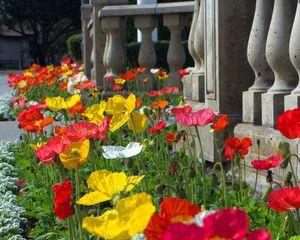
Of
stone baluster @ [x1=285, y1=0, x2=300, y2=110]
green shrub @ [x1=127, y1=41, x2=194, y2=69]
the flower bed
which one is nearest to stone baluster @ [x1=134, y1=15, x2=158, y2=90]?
the flower bed

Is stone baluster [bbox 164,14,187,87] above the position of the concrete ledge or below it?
below

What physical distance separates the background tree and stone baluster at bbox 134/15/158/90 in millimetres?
42126

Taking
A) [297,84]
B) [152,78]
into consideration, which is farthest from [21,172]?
[152,78]

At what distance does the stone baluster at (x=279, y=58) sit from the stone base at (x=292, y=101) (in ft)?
0.43

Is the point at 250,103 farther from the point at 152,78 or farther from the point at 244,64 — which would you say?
the point at 152,78

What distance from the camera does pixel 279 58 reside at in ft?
12.2

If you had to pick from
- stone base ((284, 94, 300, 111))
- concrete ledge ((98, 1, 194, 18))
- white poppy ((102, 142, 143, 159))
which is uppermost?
concrete ledge ((98, 1, 194, 18))

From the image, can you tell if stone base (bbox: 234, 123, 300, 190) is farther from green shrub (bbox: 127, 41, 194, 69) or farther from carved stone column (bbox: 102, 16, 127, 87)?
green shrub (bbox: 127, 41, 194, 69)

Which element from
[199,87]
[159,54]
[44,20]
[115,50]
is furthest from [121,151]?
[44,20]

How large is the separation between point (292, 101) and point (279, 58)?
27 cm

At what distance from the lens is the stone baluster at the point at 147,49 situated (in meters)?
8.44

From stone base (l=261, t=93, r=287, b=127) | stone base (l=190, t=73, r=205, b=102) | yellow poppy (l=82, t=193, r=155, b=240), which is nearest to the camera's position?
yellow poppy (l=82, t=193, r=155, b=240)

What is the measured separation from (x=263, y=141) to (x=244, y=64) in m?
0.76

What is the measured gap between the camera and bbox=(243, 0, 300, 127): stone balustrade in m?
3.56
